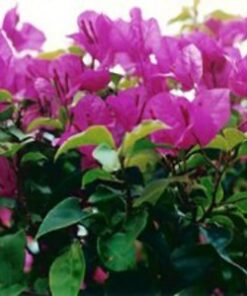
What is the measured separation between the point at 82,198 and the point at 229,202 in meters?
0.15

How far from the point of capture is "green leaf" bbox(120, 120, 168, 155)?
0.55 meters

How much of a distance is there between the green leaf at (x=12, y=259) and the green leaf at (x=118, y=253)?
78 mm

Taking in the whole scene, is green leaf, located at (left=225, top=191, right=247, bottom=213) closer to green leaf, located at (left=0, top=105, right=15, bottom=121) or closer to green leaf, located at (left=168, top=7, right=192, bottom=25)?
green leaf, located at (left=0, top=105, right=15, bottom=121)

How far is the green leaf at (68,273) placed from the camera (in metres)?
0.59

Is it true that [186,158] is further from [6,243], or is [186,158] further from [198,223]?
[6,243]

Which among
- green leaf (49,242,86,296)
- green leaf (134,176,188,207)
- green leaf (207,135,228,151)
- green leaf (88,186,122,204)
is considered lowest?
green leaf (49,242,86,296)

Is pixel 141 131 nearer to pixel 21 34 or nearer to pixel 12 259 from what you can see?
pixel 12 259

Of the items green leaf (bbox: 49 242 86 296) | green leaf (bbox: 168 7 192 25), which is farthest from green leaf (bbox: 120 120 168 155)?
green leaf (bbox: 168 7 192 25)

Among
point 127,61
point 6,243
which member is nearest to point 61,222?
point 6,243

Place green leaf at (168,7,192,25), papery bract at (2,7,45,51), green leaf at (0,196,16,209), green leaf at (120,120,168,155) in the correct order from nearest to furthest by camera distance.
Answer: green leaf at (120,120,168,155) < green leaf at (0,196,16,209) < papery bract at (2,7,45,51) < green leaf at (168,7,192,25)

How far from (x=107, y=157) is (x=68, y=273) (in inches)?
4.5

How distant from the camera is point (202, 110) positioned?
0.59 metres

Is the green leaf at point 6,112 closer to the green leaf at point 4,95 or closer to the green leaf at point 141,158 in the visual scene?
the green leaf at point 4,95

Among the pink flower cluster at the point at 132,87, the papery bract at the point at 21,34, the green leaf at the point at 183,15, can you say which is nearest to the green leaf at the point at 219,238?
the pink flower cluster at the point at 132,87
